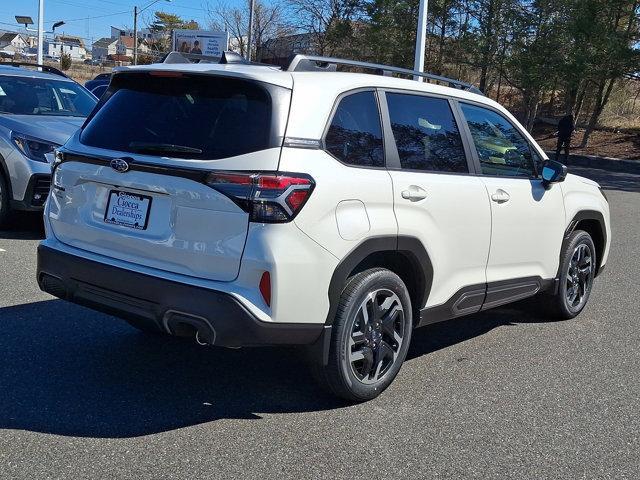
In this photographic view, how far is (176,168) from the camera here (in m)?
3.74

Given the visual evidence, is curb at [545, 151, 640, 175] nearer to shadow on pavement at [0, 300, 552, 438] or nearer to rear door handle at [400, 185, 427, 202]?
shadow on pavement at [0, 300, 552, 438]

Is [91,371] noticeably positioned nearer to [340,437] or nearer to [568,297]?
[340,437]

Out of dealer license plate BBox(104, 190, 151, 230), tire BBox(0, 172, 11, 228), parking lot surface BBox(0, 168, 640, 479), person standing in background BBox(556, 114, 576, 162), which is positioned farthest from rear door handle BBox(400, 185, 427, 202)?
person standing in background BBox(556, 114, 576, 162)

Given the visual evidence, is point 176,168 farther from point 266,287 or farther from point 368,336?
point 368,336

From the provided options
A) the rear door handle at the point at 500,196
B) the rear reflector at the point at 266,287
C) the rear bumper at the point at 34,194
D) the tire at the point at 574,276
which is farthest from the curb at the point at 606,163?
the rear reflector at the point at 266,287

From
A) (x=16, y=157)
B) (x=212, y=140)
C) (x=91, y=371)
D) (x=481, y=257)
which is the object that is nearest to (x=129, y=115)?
(x=212, y=140)

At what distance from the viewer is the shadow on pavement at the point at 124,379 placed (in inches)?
153

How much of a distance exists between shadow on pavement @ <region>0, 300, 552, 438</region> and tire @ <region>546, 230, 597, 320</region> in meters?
1.06

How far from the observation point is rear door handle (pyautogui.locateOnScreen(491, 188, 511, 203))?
4.98 meters

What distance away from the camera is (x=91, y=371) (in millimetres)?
4508

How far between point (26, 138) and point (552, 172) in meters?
5.59

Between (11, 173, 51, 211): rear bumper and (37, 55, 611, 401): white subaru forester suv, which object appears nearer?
(37, 55, 611, 401): white subaru forester suv

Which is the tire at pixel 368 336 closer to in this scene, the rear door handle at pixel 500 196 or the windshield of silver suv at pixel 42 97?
the rear door handle at pixel 500 196

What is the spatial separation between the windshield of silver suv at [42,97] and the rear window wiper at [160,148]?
566 cm
